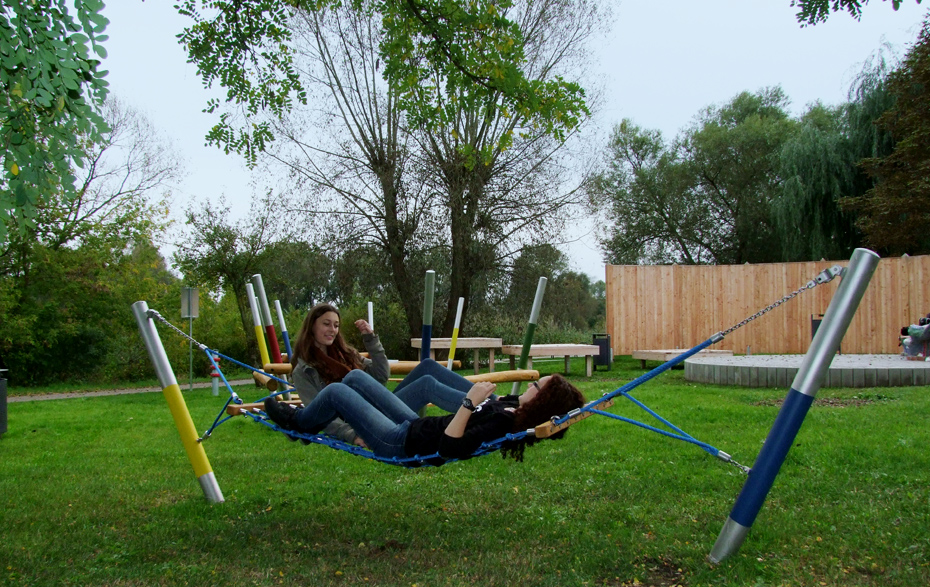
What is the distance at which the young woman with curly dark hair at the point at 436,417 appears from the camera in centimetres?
298

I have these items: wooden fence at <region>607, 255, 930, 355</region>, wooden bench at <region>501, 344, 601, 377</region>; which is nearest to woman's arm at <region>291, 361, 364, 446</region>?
wooden bench at <region>501, 344, 601, 377</region>

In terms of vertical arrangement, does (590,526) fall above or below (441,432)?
below

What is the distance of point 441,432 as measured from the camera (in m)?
3.14

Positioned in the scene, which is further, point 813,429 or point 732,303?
point 732,303

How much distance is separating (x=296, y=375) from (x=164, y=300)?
39.5 feet

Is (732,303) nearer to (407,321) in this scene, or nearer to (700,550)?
(407,321)

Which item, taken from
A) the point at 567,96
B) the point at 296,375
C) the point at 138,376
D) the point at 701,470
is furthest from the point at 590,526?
the point at 138,376

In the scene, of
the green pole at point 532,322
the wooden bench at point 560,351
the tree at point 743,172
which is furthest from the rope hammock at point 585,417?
the tree at point 743,172

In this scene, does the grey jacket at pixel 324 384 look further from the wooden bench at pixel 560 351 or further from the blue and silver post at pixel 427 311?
the wooden bench at pixel 560 351

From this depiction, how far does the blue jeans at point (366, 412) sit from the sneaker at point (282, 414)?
4 centimetres

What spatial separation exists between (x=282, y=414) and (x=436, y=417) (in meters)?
0.83

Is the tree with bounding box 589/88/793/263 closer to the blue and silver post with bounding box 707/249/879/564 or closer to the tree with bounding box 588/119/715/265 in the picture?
the tree with bounding box 588/119/715/265

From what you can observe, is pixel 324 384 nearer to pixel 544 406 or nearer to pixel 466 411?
pixel 466 411

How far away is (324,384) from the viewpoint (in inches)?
154
